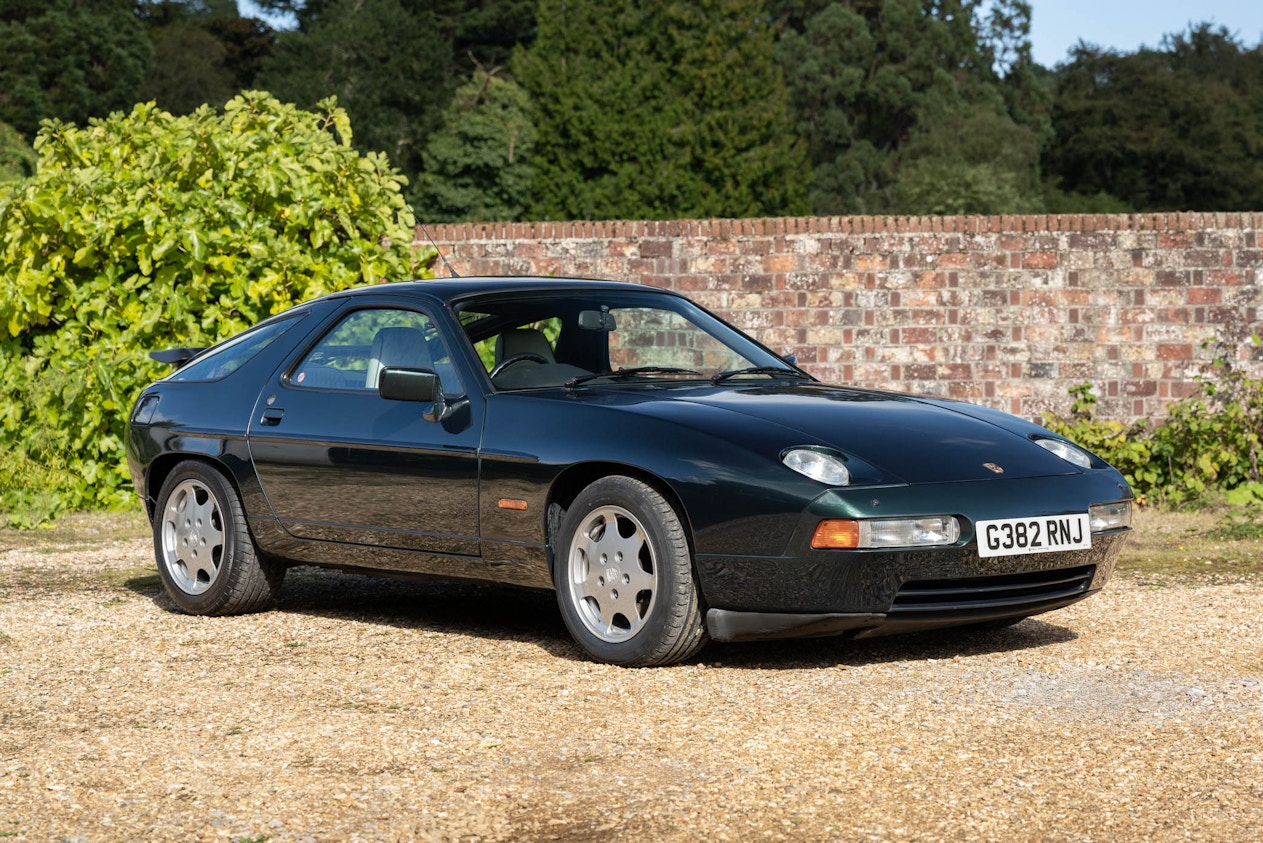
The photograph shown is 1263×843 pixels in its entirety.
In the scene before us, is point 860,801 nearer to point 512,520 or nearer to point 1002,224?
point 512,520

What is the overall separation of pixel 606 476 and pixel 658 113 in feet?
173

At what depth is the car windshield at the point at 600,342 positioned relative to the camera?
6.65 meters

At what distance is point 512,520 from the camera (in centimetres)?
623

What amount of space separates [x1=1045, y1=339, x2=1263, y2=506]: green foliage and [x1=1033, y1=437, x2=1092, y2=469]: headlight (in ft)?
19.6

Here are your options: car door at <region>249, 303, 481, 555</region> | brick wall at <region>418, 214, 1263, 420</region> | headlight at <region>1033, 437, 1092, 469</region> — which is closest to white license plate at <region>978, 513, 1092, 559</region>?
headlight at <region>1033, 437, 1092, 469</region>

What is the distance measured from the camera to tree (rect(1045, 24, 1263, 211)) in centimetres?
6838

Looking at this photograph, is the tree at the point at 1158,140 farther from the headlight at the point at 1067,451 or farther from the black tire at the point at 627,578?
Result: the black tire at the point at 627,578

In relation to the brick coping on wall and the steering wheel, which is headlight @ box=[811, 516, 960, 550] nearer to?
the steering wheel

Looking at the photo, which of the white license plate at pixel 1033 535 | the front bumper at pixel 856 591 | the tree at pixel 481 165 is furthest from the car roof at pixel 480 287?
the tree at pixel 481 165

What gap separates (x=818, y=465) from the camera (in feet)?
18.5

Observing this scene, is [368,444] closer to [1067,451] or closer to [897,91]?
[1067,451]

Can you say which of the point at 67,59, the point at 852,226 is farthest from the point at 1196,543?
the point at 67,59

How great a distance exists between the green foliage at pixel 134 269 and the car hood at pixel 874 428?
5963 mm

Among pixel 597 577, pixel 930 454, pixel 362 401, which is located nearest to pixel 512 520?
pixel 597 577
